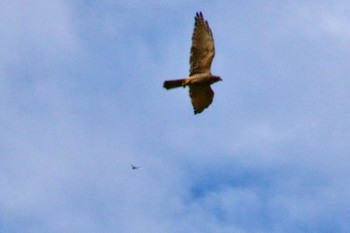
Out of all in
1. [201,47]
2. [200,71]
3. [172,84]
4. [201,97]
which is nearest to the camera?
[172,84]

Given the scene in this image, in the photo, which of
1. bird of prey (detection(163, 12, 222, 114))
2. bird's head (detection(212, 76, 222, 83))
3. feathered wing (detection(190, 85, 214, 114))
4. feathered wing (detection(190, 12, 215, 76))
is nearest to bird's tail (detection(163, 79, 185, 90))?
bird of prey (detection(163, 12, 222, 114))

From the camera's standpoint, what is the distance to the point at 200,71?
1804 inches

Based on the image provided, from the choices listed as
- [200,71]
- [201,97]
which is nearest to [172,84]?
[200,71]

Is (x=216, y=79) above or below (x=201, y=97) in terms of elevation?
above

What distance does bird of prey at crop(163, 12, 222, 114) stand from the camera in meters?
44.6

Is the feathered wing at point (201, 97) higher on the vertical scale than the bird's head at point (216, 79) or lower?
lower

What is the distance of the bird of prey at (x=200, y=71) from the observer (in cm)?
4456

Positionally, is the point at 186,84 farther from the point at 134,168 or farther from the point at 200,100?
the point at 134,168

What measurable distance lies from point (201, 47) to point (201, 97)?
2.78 m

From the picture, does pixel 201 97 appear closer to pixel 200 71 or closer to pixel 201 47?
pixel 200 71

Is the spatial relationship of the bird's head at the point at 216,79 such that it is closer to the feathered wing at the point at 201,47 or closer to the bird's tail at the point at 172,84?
the feathered wing at the point at 201,47

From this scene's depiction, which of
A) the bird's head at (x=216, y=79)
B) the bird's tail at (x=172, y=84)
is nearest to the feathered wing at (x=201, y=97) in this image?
the bird's head at (x=216, y=79)

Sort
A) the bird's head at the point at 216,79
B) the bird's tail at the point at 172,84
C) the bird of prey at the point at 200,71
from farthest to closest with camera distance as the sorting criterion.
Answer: the bird's head at the point at 216,79 < the bird of prey at the point at 200,71 < the bird's tail at the point at 172,84

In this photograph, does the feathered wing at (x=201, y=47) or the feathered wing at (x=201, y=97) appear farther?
the feathered wing at (x=201, y=97)
